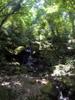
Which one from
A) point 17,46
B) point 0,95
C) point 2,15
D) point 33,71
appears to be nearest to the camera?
point 0,95

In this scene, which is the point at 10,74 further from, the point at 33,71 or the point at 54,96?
the point at 54,96

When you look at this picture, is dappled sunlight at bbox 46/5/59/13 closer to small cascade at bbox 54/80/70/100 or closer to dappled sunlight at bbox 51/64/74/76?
dappled sunlight at bbox 51/64/74/76

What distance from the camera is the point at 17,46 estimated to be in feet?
81.1

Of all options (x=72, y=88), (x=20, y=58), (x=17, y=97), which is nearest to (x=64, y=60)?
(x=20, y=58)

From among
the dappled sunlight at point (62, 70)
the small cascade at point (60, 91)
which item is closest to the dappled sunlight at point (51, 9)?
the dappled sunlight at point (62, 70)

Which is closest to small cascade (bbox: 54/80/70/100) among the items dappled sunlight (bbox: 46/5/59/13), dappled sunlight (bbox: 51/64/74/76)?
dappled sunlight (bbox: 51/64/74/76)

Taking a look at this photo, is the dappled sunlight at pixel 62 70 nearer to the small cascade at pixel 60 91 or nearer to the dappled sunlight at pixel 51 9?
the small cascade at pixel 60 91

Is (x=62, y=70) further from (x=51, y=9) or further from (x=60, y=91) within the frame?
(x=51, y=9)

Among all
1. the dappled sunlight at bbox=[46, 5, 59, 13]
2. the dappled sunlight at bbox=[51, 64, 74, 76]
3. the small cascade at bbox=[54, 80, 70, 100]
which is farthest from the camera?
the dappled sunlight at bbox=[46, 5, 59, 13]

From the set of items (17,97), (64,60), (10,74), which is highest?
(17,97)

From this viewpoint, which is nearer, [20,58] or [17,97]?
[17,97]

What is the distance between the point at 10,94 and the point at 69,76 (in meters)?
7.65

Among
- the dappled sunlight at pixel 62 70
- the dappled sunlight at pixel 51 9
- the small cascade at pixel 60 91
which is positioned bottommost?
the dappled sunlight at pixel 62 70

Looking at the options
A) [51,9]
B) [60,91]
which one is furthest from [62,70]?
[51,9]
